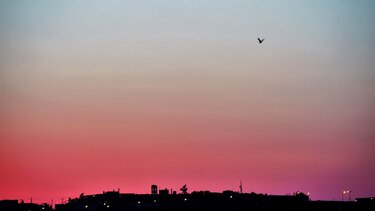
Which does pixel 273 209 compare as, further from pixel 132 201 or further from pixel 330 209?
pixel 132 201

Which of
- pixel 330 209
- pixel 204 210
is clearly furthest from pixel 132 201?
pixel 330 209

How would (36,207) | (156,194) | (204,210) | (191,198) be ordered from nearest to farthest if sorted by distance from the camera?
(204,210) < (191,198) < (156,194) < (36,207)

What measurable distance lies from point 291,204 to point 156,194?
40.2m

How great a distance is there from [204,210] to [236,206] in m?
8.15

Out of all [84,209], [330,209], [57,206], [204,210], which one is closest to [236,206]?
[204,210]

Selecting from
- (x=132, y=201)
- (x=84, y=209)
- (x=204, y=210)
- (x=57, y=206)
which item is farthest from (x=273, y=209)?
(x=57, y=206)

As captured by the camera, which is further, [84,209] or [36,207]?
[36,207]

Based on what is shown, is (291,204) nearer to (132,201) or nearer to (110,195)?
(132,201)

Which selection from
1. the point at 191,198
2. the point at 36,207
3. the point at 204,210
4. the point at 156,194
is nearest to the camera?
the point at 204,210

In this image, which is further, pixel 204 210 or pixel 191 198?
pixel 191 198

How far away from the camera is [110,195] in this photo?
18100 centimetres

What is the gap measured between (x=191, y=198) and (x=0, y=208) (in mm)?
55391

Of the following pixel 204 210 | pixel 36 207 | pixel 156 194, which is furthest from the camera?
pixel 36 207

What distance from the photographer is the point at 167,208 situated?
154 metres
